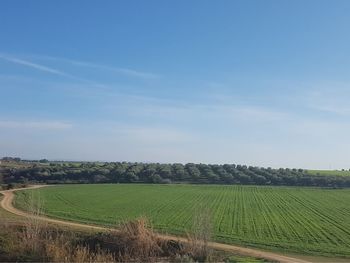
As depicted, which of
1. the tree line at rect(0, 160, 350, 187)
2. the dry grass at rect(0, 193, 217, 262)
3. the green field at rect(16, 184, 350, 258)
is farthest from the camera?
the tree line at rect(0, 160, 350, 187)

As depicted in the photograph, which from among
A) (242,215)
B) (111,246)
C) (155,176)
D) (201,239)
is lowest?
(111,246)

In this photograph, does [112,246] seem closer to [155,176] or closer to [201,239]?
[201,239]

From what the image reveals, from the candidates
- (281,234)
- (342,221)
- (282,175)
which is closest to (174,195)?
(342,221)

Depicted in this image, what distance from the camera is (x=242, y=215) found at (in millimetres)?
64812

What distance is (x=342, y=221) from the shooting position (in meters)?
60.7

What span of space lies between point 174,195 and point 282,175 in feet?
196

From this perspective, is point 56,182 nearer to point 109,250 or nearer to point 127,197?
point 127,197

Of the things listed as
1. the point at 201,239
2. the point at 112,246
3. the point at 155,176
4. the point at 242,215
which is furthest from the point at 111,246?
the point at 155,176

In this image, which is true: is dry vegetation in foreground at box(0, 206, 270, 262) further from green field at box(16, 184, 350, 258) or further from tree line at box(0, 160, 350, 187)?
tree line at box(0, 160, 350, 187)

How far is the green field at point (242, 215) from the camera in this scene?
45.9 m

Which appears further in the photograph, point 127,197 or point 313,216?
point 127,197

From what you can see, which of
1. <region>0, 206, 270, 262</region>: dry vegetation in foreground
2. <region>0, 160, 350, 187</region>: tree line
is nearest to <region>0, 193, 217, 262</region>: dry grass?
<region>0, 206, 270, 262</region>: dry vegetation in foreground

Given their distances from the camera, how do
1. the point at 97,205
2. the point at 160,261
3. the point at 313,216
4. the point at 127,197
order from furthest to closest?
the point at 127,197
the point at 97,205
the point at 313,216
the point at 160,261

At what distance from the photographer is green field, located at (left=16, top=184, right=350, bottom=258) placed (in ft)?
151
